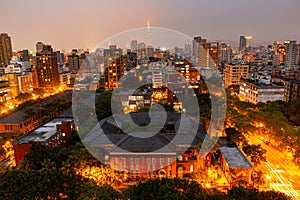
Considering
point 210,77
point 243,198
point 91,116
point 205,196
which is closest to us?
point 243,198

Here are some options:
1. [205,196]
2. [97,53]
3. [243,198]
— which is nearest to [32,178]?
[205,196]

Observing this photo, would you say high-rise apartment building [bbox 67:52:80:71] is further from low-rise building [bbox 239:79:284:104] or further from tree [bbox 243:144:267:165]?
tree [bbox 243:144:267:165]

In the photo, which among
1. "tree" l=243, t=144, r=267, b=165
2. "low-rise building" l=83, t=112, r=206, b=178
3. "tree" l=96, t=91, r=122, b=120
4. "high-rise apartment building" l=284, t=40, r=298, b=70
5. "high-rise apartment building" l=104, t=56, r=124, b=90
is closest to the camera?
"low-rise building" l=83, t=112, r=206, b=178

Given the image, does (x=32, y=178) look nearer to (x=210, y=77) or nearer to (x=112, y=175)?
(x=112, y=175)

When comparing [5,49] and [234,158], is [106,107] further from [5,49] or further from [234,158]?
[5,49]

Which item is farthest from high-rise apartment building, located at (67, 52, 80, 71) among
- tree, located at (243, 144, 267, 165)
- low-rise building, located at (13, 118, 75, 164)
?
tree, located at (243, 144, 267, 165)

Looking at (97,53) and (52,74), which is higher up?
(97,53)

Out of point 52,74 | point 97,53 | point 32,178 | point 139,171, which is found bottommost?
point 139,171

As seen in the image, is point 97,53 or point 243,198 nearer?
point 243,198
